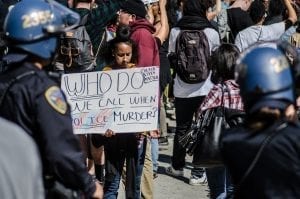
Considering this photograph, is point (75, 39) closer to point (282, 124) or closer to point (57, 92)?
point (57, 92)

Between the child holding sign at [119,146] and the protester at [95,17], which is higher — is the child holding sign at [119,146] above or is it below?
below

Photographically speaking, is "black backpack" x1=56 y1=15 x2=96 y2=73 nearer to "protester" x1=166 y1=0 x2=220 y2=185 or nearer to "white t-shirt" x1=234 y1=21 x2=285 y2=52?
"protester" x1=166 y1=0 x2=220 y2=185

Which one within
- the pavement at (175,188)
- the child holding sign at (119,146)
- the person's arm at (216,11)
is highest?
the person's arm at (216,11)

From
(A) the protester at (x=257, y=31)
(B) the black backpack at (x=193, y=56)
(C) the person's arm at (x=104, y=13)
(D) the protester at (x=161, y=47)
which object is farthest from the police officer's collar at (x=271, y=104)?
(A) the protester at (x=257, y=31)

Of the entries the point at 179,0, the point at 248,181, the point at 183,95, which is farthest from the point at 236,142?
the point at 179,0

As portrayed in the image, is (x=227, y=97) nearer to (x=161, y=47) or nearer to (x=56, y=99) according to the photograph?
(x=56, y=99)

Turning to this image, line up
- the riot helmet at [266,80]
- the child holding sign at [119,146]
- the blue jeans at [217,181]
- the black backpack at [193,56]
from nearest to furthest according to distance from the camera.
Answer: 1. the riot helmet at [266,80]
2. the child holding sign at [119,146]
3. the blue jeans at [217,181]
4. the black backpack at [193,56]

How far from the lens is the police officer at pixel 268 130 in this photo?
3354 mm

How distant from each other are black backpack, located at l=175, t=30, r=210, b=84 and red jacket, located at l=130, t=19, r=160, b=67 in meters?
0.79

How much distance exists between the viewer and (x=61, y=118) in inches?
147

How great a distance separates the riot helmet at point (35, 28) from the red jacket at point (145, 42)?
2780mm

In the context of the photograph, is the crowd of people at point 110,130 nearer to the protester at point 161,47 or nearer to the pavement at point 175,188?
the protester at point 161,47

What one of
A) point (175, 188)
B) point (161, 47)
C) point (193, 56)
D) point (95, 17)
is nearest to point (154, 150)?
point (175, 188)

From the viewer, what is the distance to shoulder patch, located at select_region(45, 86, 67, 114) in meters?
3.71
